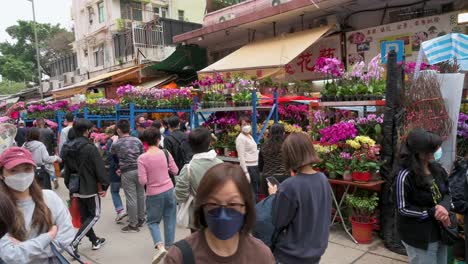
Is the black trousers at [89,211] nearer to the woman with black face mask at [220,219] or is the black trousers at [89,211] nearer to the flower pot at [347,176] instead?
the flower pot at [347,176]

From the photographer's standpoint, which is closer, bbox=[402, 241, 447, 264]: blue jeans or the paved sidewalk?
bbox=[402, 241, 447, 264]: blue jeans

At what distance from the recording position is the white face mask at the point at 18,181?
2.23m

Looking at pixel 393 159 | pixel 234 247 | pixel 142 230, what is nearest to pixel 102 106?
pixel 142 230

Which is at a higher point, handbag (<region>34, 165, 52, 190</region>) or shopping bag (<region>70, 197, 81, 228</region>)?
handbag (<region>34, 165, 52, 190</region>)

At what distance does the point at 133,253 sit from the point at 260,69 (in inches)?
272

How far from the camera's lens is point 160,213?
4188 mm

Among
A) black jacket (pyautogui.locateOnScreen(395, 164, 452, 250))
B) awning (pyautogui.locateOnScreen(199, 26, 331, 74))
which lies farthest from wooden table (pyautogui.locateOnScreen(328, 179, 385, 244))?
awning (pyautogui.locateOnScreen(199, 26, 331, 74))

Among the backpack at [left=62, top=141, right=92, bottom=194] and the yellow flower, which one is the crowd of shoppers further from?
the yellow flower

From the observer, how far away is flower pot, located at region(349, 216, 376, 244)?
443 cm

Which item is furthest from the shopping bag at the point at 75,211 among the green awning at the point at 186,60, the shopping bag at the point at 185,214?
the green awning at the point at 186,60

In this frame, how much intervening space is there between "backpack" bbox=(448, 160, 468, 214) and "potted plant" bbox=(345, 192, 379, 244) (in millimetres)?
1483

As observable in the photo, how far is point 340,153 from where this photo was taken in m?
4.76

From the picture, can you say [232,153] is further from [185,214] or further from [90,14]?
[90,14]

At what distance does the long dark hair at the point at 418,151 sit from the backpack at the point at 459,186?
0.42 metres
